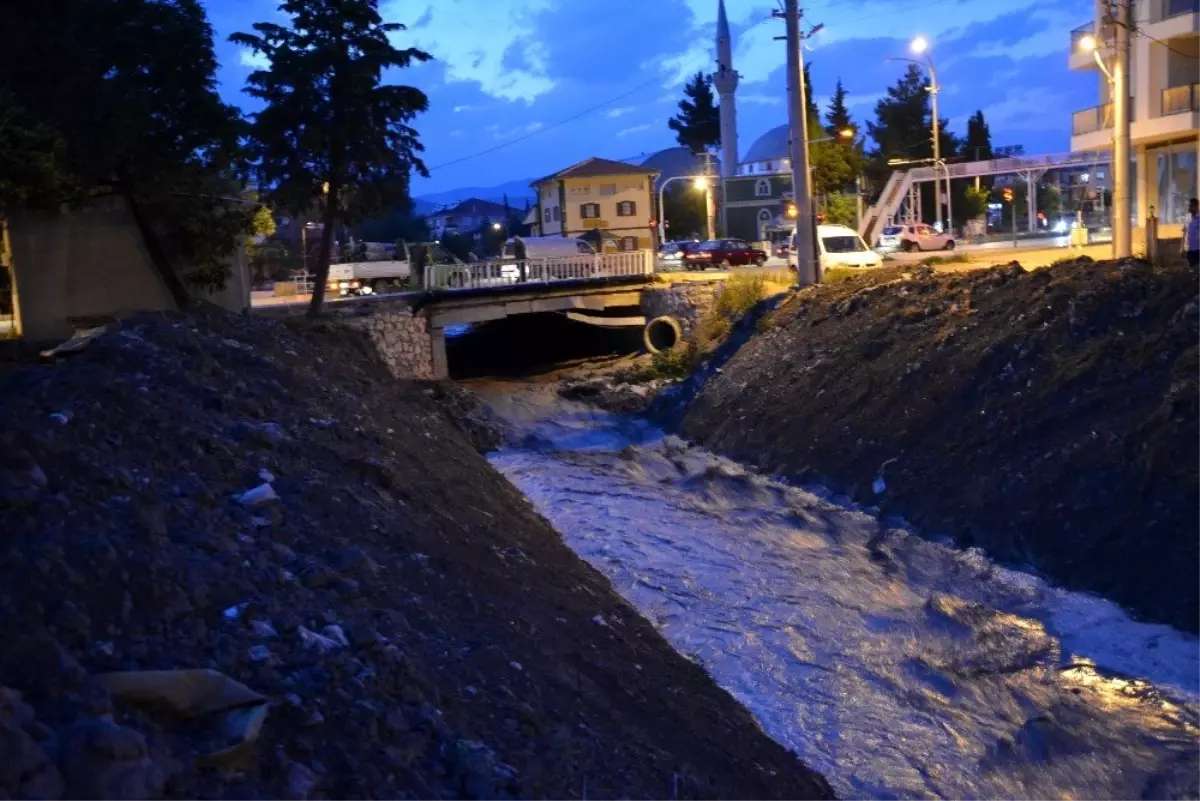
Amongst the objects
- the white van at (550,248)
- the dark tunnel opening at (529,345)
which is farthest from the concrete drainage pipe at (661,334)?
the white van at (550,248)

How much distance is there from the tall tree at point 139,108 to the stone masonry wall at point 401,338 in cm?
444

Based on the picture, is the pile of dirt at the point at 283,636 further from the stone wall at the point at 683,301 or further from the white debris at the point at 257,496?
the stone wall at the point at 683,301

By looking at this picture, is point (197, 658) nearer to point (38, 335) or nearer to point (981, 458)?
point (981, 458)

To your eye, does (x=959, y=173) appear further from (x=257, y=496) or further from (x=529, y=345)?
(x=257, y=496)

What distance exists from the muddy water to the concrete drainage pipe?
1461cm

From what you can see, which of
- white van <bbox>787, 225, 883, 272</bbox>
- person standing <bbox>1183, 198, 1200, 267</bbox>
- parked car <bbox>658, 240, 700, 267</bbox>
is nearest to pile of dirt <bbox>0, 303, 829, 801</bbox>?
person standing <bbox>1183, 198, 1200, 267</bbox>

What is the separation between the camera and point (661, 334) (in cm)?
3441

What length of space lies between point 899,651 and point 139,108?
16.7m

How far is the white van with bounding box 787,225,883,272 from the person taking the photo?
114 ft

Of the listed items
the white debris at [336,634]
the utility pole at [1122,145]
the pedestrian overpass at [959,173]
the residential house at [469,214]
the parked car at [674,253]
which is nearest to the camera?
the white debris at [336,634]

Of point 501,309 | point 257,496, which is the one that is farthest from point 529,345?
point 257,496

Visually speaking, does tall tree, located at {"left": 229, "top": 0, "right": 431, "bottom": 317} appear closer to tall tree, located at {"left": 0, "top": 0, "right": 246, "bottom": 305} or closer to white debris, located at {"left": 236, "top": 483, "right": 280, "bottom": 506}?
tall tree, located at {"left": 0, "top": 0, "right": 246, "bottom": 305}

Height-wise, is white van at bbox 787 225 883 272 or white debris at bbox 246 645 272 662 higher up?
white van at bbox 787 225 883 272

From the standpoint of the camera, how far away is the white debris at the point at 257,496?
874 centimetres
